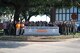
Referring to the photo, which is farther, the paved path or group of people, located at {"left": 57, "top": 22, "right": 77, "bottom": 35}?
group of people, located at {"left": 57, "top": 22, "right": 77, "bottom": 35}

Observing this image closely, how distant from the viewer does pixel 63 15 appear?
210ft

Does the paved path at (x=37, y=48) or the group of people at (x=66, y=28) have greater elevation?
the group of people at (x=66, y=28)

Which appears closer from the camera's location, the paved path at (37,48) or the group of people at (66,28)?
the paved path at (37,48)

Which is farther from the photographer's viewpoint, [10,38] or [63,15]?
[63,15]

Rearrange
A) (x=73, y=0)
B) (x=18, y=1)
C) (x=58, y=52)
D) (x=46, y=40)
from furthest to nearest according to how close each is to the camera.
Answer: (x=73, y=0)
(x=18, y=1)
(x=46, y=40)
(x=58, y=52)

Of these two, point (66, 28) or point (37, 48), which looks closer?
point (37, 48)

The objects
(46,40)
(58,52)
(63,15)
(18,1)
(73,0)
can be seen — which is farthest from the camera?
(63,15)

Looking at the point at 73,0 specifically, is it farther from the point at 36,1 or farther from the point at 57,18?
the point at 57,18

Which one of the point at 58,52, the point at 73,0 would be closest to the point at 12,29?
the point at 73,0

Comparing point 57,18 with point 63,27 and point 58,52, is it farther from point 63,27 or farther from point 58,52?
point 58,52

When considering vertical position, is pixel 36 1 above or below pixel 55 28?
above

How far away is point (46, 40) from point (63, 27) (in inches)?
364

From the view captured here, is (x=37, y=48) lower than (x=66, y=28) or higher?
lower

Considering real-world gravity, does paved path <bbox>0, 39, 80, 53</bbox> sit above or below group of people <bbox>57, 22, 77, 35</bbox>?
below
